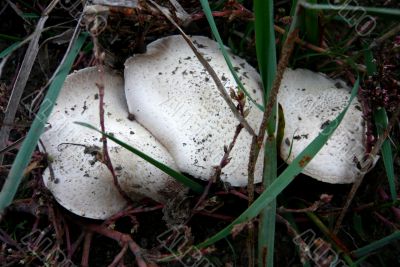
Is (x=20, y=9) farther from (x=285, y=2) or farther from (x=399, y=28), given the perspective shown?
(x=399, y=28)

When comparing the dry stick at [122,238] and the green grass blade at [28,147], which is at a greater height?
the green grass blade at [28,147]

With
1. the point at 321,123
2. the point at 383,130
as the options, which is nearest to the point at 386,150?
the point at 383,130

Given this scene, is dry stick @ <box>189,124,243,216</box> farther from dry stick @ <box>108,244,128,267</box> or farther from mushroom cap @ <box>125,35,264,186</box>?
dry stick @ <box>108,244,128,267</box>

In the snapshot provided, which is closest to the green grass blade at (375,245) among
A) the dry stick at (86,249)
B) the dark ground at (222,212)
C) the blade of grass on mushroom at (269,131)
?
the dark ground at (222,212)

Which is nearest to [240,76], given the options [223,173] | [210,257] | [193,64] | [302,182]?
[193,64]

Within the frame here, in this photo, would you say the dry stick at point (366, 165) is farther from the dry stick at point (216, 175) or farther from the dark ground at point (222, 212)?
the dry stick at point (216, 175)

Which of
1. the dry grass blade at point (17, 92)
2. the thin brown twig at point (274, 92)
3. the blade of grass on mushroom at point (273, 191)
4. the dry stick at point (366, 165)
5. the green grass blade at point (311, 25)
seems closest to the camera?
the thin brown twig at point (274, 92)

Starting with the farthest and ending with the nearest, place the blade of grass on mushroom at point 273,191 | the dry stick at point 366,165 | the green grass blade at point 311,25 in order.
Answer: the green grass blade at point 311,25 → the dry stick at point 366,165 → the blade of grass on mushroom at point 273,191
